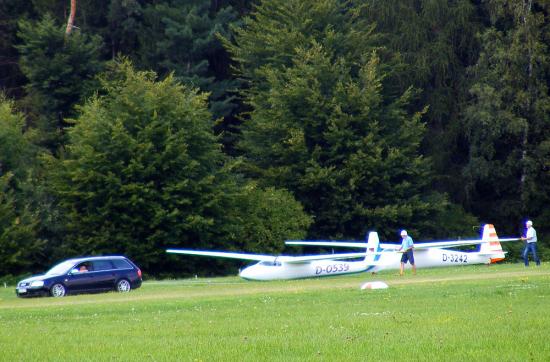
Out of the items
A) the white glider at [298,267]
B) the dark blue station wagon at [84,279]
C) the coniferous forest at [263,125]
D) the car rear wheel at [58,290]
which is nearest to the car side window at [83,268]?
the dark blue station wagon at [84,279]

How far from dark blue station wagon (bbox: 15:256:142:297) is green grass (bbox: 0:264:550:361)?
781cm

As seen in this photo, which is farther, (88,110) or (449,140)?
(449,140)

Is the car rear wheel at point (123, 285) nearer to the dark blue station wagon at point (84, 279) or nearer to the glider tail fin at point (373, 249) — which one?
the dark blue station wagon at point (84, 279)

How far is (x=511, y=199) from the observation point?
62.3m

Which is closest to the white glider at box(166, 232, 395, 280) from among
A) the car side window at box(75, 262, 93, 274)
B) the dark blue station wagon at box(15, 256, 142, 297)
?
the dark blue station wagon at box(15, 256, 142, 297)

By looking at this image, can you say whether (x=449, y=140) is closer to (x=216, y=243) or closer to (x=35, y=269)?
(x=216, y=243)

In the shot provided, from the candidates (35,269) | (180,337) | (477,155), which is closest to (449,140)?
(477,155)

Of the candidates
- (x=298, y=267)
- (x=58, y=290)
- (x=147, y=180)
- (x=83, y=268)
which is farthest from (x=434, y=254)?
(x=58, y=290)

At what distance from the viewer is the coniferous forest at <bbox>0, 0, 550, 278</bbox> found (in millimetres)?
50438

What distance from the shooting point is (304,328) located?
16312mm

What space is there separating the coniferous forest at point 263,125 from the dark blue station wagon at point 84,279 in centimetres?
1418

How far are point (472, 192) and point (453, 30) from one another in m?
10.9

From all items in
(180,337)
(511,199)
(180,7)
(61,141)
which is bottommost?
(180,337)

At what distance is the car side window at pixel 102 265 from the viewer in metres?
33.6
